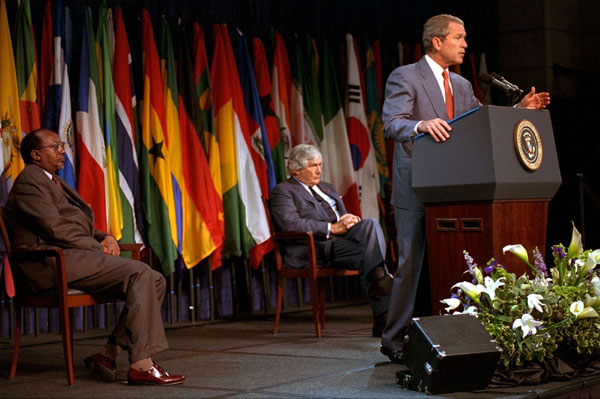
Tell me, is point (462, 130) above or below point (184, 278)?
above

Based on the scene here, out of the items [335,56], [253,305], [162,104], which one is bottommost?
[253,305]

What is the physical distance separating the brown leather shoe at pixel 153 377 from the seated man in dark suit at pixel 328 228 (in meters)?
1.63

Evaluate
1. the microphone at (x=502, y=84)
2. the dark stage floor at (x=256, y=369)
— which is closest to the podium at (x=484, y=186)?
the microphone at (x=502, y=84)

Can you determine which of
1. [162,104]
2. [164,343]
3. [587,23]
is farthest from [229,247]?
[587,23]

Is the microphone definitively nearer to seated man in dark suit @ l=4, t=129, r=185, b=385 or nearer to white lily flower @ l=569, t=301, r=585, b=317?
white lily flower @ l=569, t=301, r=585, b=317

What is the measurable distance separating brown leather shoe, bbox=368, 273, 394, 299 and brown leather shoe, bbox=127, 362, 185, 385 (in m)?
1.72

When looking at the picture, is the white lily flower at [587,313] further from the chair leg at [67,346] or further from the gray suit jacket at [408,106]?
the chair leg at [67,346]

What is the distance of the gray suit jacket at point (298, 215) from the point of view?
17.6ft

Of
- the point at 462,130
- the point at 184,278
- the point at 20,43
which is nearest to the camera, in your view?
the point at 462,130

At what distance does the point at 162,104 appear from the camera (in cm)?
582

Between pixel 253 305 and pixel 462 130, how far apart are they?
3.56m

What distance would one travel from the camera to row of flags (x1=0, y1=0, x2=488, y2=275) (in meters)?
5.35

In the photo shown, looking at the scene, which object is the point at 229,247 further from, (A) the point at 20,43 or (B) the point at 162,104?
(A) the point at 20,43

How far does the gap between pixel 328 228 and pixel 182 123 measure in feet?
4.40
